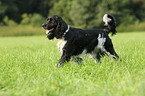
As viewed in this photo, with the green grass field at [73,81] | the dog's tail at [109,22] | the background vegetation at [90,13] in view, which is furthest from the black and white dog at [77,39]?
the background vegetation at [90,13]

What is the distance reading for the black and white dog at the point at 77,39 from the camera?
3654 mm

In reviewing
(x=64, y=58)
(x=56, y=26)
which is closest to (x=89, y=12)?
(x=56, y=26)

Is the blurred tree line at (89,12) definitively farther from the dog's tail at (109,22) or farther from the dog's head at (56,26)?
the dog's head at (56,26)

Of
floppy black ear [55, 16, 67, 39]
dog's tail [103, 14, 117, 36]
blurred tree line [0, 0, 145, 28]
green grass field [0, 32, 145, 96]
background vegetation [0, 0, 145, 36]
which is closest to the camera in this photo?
green grass field [0, 32, 145, 96]

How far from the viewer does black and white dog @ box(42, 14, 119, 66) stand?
144 inches

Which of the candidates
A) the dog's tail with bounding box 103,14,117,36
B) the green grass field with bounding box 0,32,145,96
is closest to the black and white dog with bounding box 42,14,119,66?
the dog's tail with bounding box 103,14,117,36

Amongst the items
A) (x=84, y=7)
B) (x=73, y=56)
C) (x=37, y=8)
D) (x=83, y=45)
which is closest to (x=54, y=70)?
(x=73, y=56)

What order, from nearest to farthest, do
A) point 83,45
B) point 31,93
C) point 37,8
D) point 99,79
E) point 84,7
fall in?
point 31,93 < point 99,79 < point 83,45 < point 84,7 < point 37,8

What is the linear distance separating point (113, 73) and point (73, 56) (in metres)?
1.11

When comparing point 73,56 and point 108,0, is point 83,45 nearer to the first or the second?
point 73,56

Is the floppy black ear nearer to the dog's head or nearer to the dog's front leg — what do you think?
the dog's head

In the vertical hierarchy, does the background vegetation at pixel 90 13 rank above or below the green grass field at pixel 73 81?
above

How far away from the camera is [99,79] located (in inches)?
Answer: 122

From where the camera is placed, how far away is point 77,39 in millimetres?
3797
